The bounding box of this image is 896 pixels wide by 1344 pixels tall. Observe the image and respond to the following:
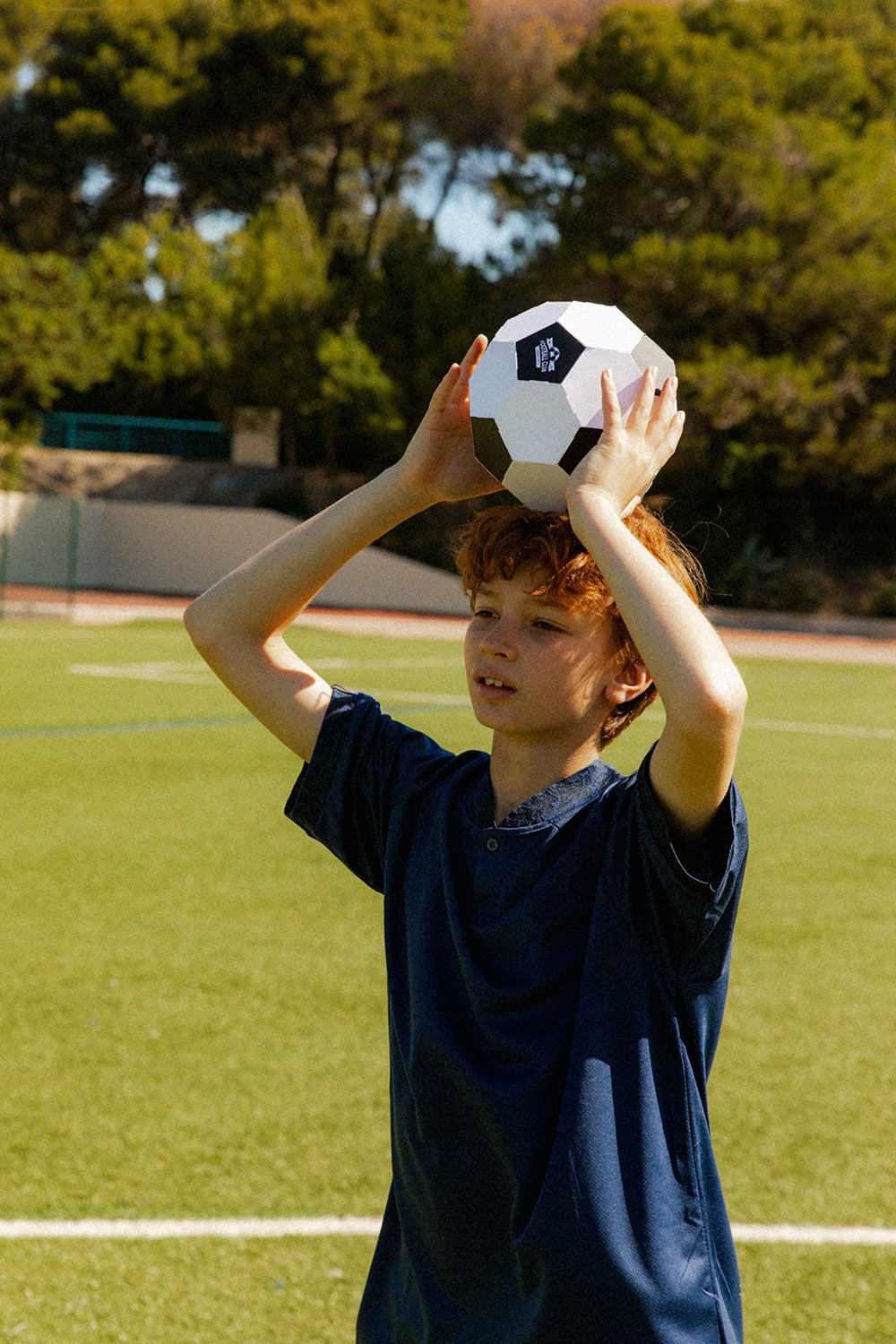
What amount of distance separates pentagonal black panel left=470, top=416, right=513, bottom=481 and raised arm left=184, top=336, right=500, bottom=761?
0.06 m

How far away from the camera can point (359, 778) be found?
1.91 metres

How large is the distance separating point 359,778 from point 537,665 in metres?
0.37

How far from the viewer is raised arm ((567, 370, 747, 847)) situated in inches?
58.3

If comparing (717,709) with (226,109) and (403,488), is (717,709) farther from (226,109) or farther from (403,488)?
(226,109)

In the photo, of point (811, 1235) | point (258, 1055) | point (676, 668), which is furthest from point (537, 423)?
point (258, 1055)

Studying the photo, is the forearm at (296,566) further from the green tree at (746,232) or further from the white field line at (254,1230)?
the green tree at (746,232)

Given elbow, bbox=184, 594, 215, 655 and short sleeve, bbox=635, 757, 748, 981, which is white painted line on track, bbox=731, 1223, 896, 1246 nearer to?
short sleeve, bbox=635, 757, 748, 981

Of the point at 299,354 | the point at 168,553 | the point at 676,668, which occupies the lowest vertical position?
the point at 168,553

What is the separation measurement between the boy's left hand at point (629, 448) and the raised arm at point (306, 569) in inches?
12.5

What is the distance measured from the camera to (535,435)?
1816mm

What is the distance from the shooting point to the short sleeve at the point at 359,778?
189 cm

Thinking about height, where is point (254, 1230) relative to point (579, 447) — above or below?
below

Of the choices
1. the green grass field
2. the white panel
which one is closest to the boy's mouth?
the white panel

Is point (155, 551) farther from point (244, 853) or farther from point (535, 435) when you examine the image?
point (535, 435)
